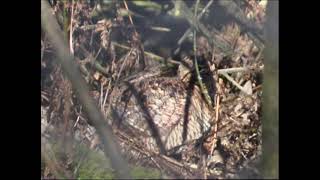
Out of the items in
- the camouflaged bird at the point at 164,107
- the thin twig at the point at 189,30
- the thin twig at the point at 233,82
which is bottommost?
the camouflaged bird at the point at 164,107

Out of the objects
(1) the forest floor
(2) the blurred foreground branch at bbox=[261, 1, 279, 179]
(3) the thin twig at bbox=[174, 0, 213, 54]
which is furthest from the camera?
(3) the thin twig at bbox=[174, 0, 213, 54]

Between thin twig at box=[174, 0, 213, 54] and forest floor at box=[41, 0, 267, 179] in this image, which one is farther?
thin twig at box=[174, 0, 213, 54]

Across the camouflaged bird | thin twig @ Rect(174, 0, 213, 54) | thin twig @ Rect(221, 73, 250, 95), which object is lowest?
the camouflaged bird

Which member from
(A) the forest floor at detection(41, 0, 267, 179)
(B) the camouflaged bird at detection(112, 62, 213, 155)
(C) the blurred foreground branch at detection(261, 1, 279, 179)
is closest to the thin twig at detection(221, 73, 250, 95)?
(A) the forest floor at detection(41, 0, 267, 179)

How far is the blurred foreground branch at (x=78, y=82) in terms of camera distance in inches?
41.2

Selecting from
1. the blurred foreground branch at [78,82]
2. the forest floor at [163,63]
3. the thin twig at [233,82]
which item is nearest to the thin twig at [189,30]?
the forest floor at [163,63]

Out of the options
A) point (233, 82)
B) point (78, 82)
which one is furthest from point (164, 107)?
point (78, 82)

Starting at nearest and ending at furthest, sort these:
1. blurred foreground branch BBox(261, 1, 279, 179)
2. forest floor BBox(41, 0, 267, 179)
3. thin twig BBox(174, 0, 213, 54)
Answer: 1. blurred foreground branch BBox(261, 1, 279, 179)
2. forest floor BBox(41, 0, 267, 179)
3. thin twig BBox(174, 0, 213, 54)

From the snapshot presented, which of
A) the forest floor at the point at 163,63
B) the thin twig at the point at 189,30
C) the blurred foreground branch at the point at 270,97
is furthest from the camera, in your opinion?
the thin twig at the point at 189,30

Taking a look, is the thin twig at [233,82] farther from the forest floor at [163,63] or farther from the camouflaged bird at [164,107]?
the camouflaged bird at [164,107]

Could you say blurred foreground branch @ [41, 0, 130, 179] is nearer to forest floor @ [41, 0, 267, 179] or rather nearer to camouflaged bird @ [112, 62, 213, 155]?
forest floor @ [41, 0, 267, 179]

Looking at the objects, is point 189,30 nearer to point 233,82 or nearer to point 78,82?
point 233,82

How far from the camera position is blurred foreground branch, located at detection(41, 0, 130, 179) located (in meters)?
1.05
